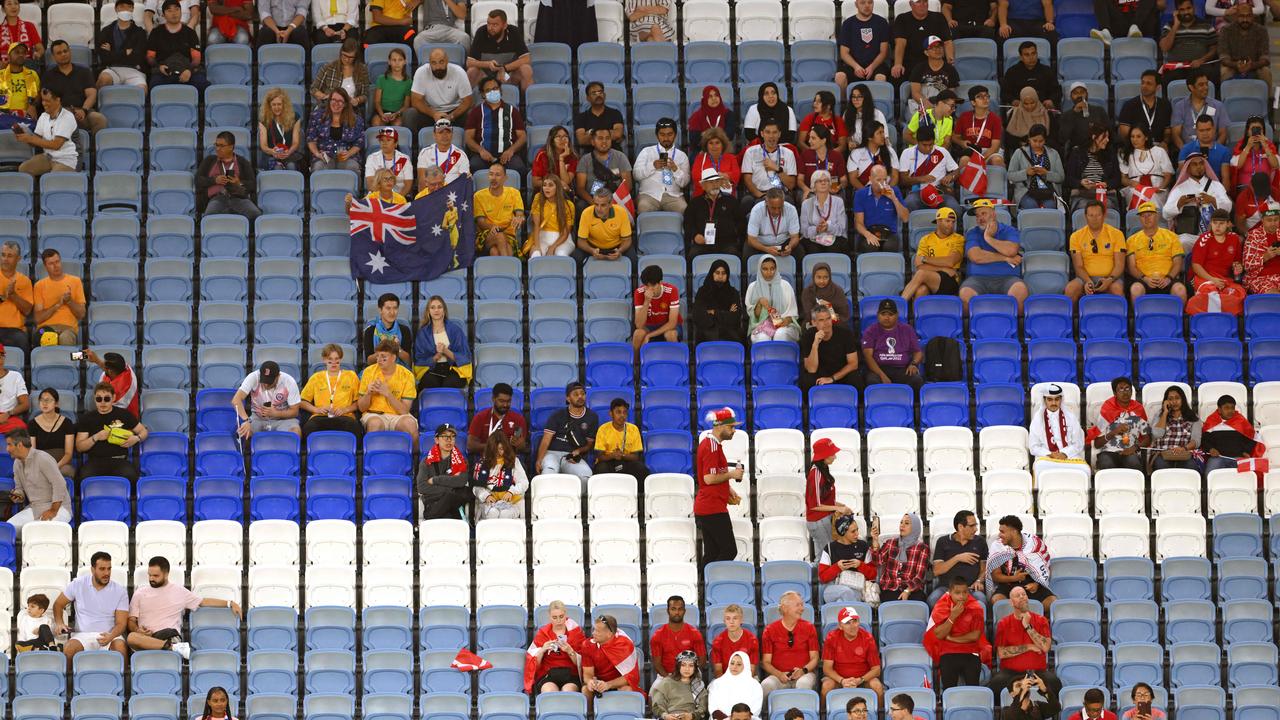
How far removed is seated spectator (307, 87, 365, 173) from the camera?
65.3ft

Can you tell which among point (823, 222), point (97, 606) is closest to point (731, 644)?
point (97, 606)

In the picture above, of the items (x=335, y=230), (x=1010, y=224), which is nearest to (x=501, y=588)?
(x=335, y=230)

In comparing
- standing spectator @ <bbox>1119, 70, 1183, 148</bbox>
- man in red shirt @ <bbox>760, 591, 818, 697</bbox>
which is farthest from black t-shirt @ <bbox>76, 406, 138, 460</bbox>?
standing spectator @ <bbox>1119, 70, 1183, 148</bbox>

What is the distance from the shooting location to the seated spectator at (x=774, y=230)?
1928 cm

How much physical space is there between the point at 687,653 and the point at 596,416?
2.87 meters

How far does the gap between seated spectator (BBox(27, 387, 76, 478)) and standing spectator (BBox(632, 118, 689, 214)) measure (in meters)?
5.80

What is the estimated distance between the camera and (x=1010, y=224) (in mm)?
19656

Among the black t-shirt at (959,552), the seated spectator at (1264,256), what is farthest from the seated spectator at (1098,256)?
the black t-shirt at (959,552)

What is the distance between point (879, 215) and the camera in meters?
19.7

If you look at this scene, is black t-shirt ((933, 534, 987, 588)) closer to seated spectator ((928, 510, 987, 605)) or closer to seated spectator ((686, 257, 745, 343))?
seated spectator ((928, 510, 987, 605))

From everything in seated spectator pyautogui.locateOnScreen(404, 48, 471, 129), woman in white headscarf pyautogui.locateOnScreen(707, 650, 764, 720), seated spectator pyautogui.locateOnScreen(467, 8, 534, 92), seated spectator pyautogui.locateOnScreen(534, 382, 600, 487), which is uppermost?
seated spectator pyautogui.locateOnScreen(467, 8, 534, 92)

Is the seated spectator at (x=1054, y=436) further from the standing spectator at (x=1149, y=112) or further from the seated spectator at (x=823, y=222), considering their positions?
the standing spectator at (x=1149, y=112)

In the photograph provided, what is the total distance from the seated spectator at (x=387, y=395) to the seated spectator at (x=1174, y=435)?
6.42m

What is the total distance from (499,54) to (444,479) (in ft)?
18.3
